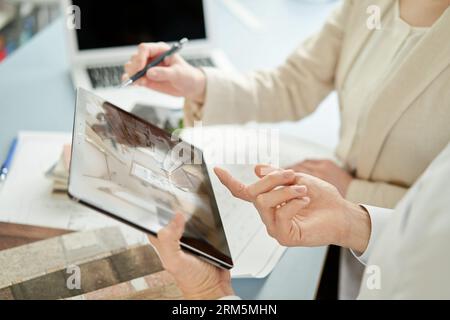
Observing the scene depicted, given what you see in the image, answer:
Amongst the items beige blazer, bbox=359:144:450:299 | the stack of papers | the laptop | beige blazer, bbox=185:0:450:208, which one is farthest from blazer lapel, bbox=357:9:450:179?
the laptop

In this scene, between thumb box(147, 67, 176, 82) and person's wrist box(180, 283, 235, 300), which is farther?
thumb box(147, 67, 176, 82)

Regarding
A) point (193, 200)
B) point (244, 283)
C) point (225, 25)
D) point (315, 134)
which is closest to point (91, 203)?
point (193, 200)

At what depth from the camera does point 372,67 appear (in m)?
0.79

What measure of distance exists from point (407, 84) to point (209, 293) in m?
0.35

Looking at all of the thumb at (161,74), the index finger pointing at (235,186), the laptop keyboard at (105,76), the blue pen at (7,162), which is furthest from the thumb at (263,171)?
the laptop keyboard at (105,76)

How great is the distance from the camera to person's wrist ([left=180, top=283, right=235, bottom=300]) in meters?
0.61

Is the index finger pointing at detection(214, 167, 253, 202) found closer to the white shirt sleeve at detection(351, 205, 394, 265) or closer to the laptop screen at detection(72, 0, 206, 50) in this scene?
the white shirt sleeve at detection(351, 205, 394, 265)

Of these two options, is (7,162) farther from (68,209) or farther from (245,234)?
(245,234)

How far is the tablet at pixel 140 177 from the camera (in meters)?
0.53

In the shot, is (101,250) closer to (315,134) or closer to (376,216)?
(376,216)

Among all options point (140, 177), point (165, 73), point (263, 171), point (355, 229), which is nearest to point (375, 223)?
point (355, 229)

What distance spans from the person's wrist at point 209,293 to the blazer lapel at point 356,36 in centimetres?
39
